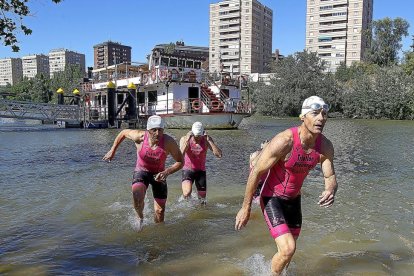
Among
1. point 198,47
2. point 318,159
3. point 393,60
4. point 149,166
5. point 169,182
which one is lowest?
point 169,182

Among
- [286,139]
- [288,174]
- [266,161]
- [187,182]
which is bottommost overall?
[187,182]

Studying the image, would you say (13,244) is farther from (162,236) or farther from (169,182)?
(169,182)

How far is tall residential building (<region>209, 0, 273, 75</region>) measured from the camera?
131250 millimetres

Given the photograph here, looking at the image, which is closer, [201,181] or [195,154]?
[195,154]

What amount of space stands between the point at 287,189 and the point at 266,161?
0.52 m

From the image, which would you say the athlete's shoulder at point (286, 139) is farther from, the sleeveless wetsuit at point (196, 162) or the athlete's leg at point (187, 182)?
the athlete's leg at point (187, 182)

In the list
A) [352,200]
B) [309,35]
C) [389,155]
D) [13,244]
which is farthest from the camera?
[309,35]

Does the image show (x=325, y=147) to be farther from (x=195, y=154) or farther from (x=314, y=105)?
(x=195, y=154)

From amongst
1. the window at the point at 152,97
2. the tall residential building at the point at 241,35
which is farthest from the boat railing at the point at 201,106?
the tall residential building at the point at 241,35

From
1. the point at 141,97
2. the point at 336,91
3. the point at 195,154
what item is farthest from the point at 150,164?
the point at 336,91

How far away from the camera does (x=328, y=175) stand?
15.9ft

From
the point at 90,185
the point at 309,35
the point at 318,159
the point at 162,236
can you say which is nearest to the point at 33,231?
the point at 162,236

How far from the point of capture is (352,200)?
9766 millimetres

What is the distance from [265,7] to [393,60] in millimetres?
66439
